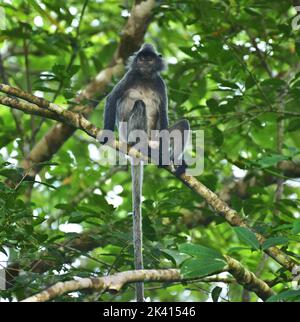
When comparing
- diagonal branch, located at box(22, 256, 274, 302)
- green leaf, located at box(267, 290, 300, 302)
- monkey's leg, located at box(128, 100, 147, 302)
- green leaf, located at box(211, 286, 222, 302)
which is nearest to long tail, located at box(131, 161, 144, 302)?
monkey's leg, located at box(128, 100, 147, 302)

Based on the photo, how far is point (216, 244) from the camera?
314 inches

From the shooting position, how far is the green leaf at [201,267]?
3.32 metres

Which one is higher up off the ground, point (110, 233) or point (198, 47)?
point (198, 47)

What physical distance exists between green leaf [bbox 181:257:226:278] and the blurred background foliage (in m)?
0.92

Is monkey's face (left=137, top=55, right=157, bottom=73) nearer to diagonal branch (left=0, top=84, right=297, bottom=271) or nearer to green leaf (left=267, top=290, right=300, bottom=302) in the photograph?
diagonal branch (left=0, top=84, right=297, bottom=271)

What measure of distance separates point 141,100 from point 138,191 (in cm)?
127

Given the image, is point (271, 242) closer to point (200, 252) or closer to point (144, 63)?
point (200, 252)

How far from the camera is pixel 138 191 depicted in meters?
6.18

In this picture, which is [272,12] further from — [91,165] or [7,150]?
[7,150]

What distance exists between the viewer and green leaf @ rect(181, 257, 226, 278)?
10.9ft

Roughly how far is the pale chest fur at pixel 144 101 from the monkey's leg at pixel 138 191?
0.25 metres

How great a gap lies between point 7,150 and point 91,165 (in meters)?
1.30

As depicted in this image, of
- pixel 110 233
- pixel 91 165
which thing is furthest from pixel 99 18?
pixel 110 233

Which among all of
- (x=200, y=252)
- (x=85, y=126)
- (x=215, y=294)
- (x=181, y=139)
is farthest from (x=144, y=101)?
(x=200, y=252)
